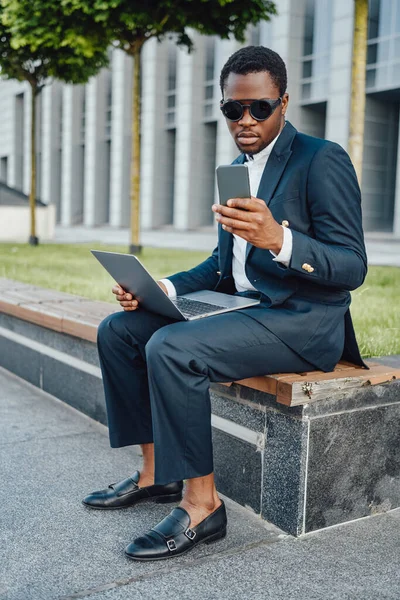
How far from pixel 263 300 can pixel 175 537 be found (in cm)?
101

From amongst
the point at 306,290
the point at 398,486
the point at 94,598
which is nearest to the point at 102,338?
the point at 306,290

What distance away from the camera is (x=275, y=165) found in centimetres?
296

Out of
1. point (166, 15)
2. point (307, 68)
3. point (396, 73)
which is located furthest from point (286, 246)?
point (307, 68)

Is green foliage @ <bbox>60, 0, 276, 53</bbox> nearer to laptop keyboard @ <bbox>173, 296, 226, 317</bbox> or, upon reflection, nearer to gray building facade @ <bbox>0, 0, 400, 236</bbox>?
laptop keyboard @ <bbox>173, 296, 226, 317</bbox>

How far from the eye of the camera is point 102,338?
3.26 m

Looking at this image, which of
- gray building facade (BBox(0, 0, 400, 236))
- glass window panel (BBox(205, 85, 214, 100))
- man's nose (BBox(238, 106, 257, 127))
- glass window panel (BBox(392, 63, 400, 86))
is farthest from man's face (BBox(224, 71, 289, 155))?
glass window panel (BBox(205, 85, 214, 100))

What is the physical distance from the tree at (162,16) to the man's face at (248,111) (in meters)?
9.51

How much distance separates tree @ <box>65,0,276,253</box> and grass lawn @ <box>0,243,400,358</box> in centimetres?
302

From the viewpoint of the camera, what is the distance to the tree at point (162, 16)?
11.9 metres

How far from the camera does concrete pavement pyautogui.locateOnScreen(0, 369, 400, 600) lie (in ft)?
8.16

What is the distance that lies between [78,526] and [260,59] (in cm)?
207

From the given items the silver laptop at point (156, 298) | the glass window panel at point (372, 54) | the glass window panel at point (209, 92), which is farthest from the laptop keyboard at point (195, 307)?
the glass window panel at point (209, 92)

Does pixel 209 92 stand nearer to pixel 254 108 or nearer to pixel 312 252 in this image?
pixel 254 108

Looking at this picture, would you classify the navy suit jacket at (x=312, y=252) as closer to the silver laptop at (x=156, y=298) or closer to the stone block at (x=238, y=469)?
the silver laptop at (x=156, y=298)
